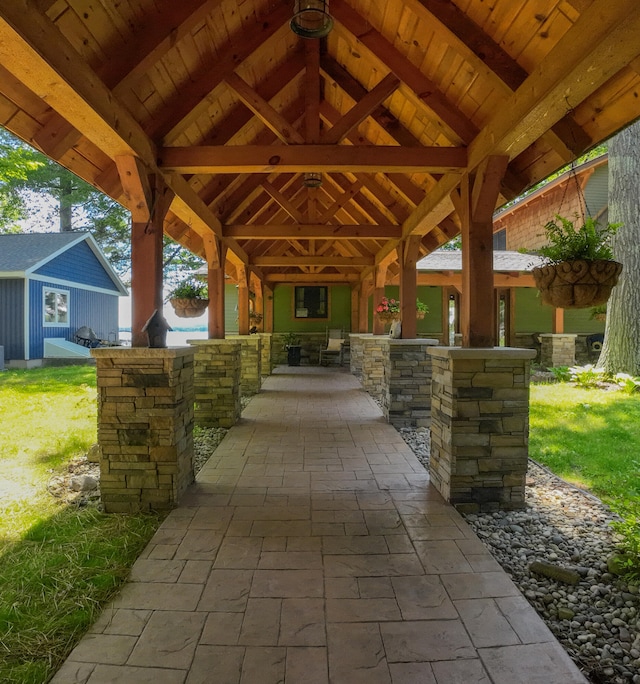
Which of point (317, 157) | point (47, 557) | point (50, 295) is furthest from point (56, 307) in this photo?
point (47, 557)

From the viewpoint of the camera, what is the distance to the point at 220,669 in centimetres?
158

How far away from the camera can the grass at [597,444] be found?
2930 millimetres

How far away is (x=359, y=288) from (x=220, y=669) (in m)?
9.79

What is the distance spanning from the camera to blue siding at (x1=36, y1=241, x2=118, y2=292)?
12.6m

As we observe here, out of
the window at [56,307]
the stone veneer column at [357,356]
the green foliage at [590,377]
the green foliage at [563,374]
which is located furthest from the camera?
the window at [56,307]

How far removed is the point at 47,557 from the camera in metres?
2.32

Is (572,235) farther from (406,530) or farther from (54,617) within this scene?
(54,617)

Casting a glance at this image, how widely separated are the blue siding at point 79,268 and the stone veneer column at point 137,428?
11.1 meters

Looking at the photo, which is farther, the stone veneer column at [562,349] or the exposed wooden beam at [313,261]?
the stone veneer column at [562,349]

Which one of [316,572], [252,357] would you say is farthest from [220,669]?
[252,357]

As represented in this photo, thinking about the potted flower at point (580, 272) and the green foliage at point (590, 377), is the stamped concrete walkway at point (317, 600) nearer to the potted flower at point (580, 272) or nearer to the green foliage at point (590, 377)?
the potted flower at point (580, 272)

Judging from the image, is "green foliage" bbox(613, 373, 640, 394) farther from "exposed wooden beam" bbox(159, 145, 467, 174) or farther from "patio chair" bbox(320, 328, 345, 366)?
"patio chair" bbox(320, 328, 345, 366)

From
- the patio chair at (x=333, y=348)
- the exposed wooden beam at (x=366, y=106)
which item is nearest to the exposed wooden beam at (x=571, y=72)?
the exposed wooden beam at (x=366, y=106)

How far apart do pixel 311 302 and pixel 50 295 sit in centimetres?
771
